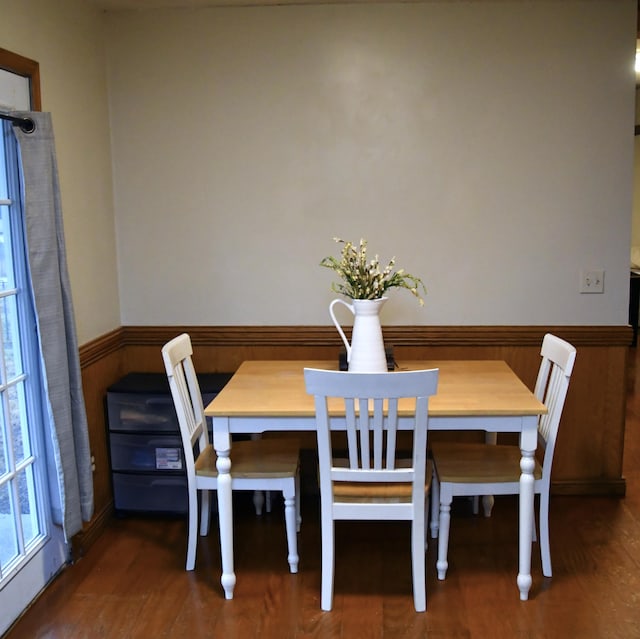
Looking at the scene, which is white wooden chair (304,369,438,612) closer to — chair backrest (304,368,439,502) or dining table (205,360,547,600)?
chair backrest (304,368,439,502)

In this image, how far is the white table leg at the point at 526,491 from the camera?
2.60 meters

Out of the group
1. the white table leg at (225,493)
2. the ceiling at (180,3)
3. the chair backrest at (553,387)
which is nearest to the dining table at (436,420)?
the white table leg at (225,493)

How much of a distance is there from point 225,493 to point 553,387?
132 centimetres

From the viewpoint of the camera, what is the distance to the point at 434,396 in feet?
8.99

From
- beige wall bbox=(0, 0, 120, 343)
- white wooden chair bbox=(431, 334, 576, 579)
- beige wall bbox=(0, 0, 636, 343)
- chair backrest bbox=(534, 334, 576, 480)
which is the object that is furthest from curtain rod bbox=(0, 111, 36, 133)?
chair backrest bbox=(534, 334, 576, 480)

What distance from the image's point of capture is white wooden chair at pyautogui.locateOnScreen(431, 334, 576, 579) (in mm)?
2721

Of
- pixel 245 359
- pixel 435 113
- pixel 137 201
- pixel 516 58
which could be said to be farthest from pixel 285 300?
pixel 516 58

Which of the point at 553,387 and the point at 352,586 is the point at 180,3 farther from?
the point at 352,586

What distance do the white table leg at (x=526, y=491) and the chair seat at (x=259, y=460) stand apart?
84 cm

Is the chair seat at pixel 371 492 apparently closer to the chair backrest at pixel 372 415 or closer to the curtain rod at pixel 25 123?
the chair backrest at pixel 372 415

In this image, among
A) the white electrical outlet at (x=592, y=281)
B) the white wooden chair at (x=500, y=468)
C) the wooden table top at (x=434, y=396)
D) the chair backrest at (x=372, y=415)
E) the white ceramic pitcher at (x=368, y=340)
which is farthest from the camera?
the white electrical outlet at (x=592, y=281)

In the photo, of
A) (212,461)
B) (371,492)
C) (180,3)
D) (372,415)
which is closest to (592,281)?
(372,415)

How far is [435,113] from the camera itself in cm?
343

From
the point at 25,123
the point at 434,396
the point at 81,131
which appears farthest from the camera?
the point at 81,131
